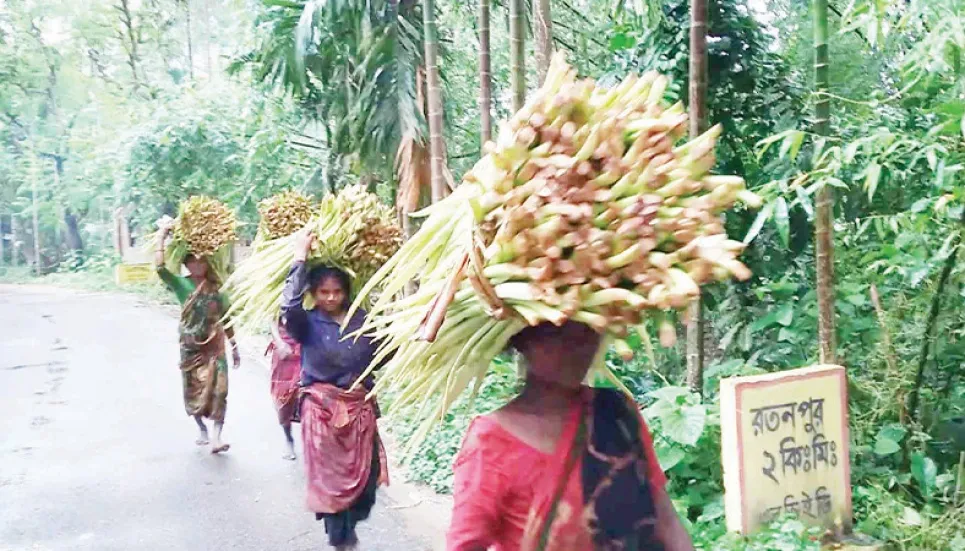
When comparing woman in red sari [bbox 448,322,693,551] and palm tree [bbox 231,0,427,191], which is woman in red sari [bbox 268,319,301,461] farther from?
woman in red sari [bbox 448,322,693,551]

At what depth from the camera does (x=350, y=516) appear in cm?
459

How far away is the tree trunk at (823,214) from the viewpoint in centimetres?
397

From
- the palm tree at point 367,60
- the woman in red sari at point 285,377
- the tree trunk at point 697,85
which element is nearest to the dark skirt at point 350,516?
the tree trunk at point 697,85

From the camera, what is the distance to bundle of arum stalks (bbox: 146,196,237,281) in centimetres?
670

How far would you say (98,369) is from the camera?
12250mm

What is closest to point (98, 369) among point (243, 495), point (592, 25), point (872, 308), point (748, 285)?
point (243, 495)

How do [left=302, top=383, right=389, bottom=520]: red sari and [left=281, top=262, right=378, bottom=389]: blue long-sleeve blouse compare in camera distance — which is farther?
[left=302, top=383, right=389, bottom=520]: red sari

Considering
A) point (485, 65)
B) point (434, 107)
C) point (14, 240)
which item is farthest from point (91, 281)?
point (485, 65)

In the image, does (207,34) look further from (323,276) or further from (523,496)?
(523,496)

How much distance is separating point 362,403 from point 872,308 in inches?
139

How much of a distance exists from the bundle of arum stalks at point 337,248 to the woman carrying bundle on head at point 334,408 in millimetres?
102

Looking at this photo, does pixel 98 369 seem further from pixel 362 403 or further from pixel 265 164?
pixel 362 403

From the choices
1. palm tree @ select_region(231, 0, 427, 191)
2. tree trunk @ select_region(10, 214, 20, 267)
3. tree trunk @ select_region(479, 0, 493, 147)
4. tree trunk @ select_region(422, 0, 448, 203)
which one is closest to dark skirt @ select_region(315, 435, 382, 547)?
tree trunk @ select_region(479, 0, 493, 147)

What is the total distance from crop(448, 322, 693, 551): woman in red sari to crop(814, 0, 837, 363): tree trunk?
2.40m
